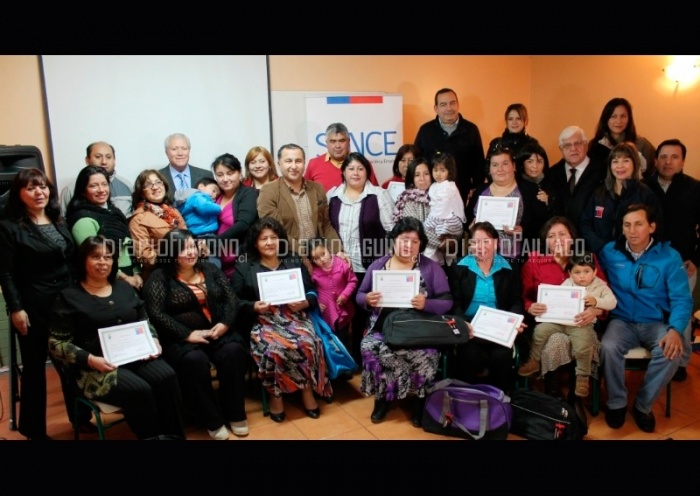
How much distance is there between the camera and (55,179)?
441cm

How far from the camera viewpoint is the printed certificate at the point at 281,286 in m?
3.34

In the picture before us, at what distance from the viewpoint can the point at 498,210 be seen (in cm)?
363

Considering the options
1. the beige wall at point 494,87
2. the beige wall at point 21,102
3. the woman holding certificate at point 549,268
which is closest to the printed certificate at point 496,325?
the woman holding certificate at point 549,268

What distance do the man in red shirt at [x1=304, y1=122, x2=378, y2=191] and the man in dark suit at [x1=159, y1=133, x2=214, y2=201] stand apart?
0.90 m

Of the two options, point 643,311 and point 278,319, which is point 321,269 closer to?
point 278,319

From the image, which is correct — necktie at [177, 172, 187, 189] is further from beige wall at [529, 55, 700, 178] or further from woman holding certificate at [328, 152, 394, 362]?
beige wall at [529, 55, 700, 178]

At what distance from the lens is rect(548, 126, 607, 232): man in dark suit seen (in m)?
3.80

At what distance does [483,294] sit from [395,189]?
1.10 m

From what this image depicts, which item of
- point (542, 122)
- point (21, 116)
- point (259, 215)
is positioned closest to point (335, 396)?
point (259, 215)

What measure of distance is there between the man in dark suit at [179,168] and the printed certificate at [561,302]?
273 centimetres

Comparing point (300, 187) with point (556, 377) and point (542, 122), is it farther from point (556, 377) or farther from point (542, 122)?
point (542, 122)

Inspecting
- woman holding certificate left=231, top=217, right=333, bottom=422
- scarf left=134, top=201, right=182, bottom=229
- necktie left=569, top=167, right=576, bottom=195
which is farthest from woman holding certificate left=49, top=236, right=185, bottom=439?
necktie left=569, top=167, right=576, bottom=195

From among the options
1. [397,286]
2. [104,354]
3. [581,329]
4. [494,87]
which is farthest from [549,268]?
[494,87]

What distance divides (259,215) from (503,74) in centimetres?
406
